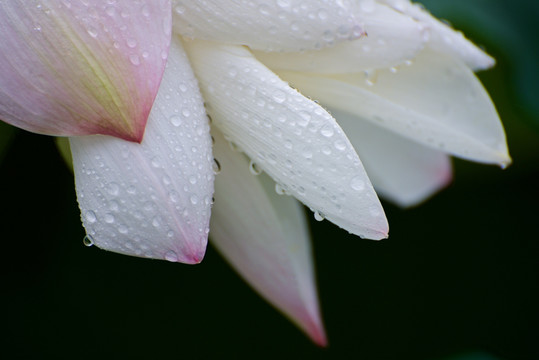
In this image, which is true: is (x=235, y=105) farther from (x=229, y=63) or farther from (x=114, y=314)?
(x=114, y=314)

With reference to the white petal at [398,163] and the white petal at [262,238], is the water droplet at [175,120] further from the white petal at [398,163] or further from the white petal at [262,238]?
the white petal at [398,163]

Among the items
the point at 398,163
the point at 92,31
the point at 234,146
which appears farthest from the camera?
the point at 398,163

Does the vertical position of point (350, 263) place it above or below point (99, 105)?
below

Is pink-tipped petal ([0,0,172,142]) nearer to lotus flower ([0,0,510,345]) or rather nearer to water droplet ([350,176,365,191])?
lotus flower ([0,0,510,345])

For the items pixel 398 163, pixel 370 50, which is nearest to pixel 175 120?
pixel 370 50

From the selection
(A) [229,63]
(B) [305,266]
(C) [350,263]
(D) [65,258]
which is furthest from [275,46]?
(C) [350,263]

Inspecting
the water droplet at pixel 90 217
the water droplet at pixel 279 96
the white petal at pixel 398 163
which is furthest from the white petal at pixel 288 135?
the white petal at pixel 398 163

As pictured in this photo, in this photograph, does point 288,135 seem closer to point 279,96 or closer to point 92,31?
point 279,96

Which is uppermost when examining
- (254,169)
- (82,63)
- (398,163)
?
(82,63)
